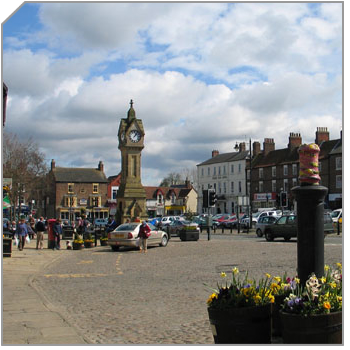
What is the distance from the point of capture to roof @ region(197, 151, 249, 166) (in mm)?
87188

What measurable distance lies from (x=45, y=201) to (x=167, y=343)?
92.9m

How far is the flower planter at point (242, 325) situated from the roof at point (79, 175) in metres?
87.7

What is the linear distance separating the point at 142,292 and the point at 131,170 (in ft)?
104

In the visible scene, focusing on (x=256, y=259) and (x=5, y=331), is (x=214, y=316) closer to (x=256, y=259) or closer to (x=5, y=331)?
(x=5, y=331)

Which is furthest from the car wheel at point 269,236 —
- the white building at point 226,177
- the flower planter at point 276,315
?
the white building at point 226,177

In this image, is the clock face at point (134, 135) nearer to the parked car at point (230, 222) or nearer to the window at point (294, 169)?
the parked car at point (230, 222)

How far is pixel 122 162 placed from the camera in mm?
43188

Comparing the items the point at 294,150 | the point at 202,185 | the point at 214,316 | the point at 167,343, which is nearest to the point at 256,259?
the point at 167,343

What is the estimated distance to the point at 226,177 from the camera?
299ft

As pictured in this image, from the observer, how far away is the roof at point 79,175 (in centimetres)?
9169

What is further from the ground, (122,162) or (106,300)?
(122,162)

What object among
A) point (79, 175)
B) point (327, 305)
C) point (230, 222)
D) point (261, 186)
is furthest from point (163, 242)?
point (79, 175)

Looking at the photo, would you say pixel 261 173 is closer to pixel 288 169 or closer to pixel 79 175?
pixel 288 169

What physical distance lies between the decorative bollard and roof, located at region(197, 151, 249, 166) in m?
80.8
